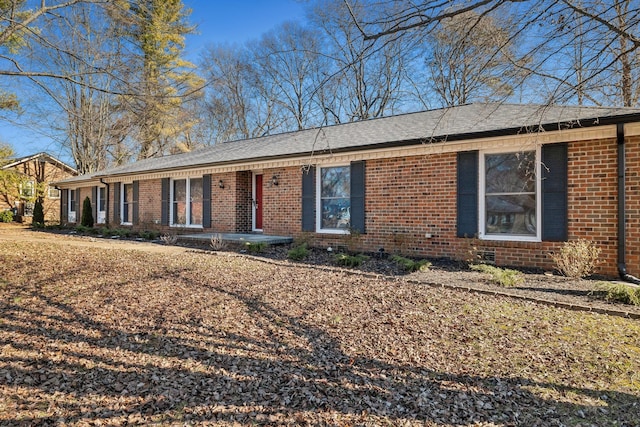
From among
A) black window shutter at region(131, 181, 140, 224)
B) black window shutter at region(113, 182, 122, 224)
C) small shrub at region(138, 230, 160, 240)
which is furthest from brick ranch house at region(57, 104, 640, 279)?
black window shutter at region(113, 182, 122, 224)

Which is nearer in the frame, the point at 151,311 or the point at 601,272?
the point at 151,311

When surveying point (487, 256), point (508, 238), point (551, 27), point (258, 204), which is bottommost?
point (487, 256)

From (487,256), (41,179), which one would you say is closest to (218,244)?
(487,256)

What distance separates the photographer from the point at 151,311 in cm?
448

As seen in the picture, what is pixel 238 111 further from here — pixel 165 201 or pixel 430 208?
pixel 430 208

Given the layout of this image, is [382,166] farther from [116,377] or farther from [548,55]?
[116,377]

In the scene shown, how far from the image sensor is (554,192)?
22.0 ft

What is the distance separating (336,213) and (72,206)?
17513 millimetres

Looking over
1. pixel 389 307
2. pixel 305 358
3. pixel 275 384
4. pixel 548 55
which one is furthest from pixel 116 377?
pixel 548 55

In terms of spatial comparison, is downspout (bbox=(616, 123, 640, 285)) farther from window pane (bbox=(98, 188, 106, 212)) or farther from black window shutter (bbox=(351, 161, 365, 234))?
window pane (bbox=(98, 188, 106, 212))

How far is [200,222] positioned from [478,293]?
1028 cm

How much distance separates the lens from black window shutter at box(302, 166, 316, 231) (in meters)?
9.92

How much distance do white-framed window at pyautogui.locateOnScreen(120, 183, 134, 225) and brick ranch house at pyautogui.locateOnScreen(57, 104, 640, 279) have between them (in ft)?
17.2

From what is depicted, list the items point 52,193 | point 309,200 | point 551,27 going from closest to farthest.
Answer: point 551,27
point 309,200
point 52,193
